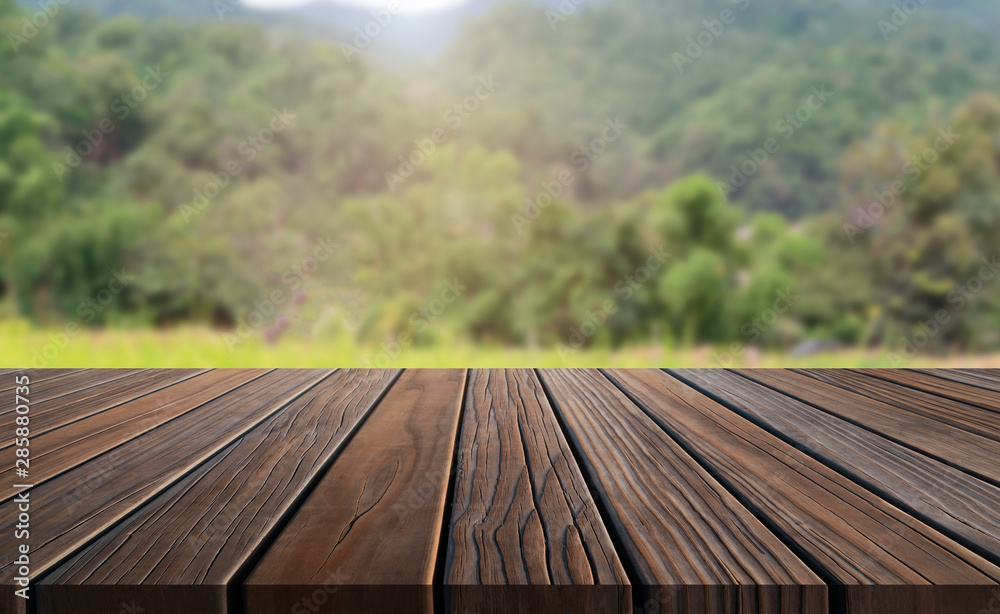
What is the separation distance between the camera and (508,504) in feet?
2.22

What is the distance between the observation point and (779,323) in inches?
136

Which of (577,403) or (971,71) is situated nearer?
(577,403)

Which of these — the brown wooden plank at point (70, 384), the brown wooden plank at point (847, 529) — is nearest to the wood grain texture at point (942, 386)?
the brown wooden plank at point (847, 529)

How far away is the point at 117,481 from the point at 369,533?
368 mm

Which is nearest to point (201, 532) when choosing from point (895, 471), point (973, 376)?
point (895, 471)

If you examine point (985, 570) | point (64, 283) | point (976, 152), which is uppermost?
point (976, 152)

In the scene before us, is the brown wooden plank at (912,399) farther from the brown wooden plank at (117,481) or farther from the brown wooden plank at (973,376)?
the brown wooden plank at (117,481)

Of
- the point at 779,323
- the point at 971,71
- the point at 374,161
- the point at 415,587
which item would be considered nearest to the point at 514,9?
the point at 374,161

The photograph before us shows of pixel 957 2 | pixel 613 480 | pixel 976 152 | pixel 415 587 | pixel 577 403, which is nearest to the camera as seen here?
pixel 415 587

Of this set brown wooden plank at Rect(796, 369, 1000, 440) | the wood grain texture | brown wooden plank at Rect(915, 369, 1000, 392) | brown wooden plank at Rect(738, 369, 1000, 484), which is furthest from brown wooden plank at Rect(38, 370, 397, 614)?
brown wooden plank at Rect(915, 369, 1000, 392)

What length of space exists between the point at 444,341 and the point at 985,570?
120 inches

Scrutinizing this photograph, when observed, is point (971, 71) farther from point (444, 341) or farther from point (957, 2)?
point (444, 341)

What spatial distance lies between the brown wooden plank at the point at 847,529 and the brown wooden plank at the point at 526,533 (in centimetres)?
18

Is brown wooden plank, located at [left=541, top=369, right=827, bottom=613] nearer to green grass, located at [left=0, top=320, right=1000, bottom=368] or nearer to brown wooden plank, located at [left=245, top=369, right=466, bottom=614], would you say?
brown wooden plank, located at [left=245, top=369, right=466, bottom=614]
